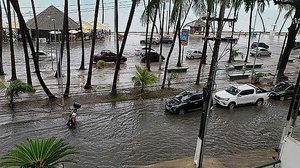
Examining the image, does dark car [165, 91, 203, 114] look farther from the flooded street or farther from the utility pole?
the utility pole

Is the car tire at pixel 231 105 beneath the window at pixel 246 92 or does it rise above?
beneath

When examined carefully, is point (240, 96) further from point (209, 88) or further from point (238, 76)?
point (209, 88)

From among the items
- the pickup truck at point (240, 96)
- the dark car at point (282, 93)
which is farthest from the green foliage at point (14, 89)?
the dark car at point (282, 93)

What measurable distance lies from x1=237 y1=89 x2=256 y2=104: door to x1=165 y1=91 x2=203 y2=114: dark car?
3.03 meters

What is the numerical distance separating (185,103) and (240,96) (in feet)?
14.5

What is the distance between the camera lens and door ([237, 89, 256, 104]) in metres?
24.2

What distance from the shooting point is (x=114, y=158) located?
16.0 metres

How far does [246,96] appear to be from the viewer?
79.9ft

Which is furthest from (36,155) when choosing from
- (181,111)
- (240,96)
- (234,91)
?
(234,91)

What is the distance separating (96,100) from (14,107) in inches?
209

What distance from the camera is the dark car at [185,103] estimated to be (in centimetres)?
2216

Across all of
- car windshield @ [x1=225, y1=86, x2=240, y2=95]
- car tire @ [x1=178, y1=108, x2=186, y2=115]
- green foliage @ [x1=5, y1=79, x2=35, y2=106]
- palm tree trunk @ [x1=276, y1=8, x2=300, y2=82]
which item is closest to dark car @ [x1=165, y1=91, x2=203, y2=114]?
car tire @ [x1=178, y1=108, x2=186, y2=115]

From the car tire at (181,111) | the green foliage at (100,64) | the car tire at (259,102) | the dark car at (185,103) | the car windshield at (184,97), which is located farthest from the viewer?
the green foliage at (100,64)

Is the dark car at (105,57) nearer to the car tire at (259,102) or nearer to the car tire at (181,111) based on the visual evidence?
the car tire at (181,111)
